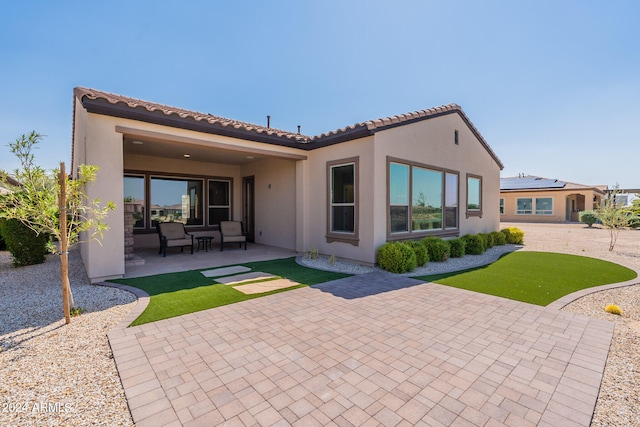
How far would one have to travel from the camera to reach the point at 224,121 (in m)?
7.64

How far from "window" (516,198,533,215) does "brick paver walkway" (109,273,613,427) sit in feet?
97.6

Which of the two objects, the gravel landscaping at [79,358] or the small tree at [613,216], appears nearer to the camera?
the gravel landscaping at [79,358]

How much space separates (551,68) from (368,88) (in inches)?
244

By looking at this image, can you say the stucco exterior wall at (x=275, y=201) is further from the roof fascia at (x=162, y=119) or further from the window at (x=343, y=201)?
the roof fascia at (x=162, y=119)

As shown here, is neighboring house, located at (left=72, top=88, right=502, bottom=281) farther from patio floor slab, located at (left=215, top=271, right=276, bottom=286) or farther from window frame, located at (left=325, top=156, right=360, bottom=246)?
patio floor slab, located at (left=215, top=271, right=276, bottom=286)

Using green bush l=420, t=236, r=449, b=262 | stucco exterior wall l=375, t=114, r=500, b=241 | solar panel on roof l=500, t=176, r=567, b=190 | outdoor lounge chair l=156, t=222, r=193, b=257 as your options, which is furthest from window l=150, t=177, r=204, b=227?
solar panel on roof l=500, t=176, r=567, b=190

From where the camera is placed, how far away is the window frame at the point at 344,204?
25.7ft

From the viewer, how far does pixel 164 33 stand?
8406 mm

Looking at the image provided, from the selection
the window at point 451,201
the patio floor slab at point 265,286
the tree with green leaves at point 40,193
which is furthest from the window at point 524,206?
the tree with green leaves at point 40,193

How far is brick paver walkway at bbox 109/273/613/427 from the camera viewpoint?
228 cm

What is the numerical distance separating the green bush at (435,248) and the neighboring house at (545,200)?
26055 mm

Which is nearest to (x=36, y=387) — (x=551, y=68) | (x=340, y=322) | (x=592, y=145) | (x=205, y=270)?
(x=340, y=322)

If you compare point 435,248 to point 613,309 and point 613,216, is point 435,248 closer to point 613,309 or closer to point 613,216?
point 613,309

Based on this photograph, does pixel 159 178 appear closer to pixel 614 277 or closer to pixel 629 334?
pixel 629 334
